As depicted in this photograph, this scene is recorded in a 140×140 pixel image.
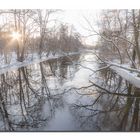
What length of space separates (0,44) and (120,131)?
2.70 metres

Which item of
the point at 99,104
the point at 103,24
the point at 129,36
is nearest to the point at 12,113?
the point at 99,104

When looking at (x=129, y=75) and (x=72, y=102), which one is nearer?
(x=72, y=102)

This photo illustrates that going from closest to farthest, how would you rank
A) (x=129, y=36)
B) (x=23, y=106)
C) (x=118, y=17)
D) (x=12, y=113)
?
1. (x=12, y=113)
2. (x=23, y=106)
3. (x=118, y=17)
4. (x=129, y=36)

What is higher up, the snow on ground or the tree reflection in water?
the snow on ground

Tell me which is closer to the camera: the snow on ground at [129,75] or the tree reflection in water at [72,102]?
the tree reflection in water at [72,102]

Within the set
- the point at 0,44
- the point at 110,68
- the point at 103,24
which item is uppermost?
the point at 103,24

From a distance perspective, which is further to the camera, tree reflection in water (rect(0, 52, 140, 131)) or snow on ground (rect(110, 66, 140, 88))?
snow on ground (rect(110, 66, 140, 88))

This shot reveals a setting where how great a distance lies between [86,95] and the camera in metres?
4.42

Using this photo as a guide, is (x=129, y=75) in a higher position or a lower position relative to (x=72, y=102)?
higher

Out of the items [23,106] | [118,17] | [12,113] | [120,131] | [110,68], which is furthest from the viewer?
[110,68]

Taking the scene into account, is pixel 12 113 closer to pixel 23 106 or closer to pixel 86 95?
pixel 23 106

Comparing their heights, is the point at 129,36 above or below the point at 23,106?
above

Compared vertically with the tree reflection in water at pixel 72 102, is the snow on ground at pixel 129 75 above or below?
above
